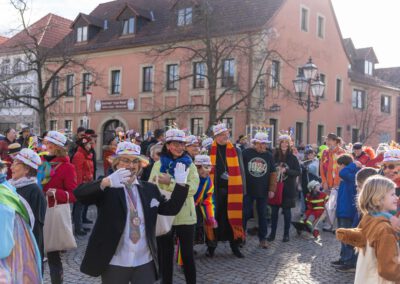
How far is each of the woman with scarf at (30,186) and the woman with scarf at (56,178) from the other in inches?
A: 32.9

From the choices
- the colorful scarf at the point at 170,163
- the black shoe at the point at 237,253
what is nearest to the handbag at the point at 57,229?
the colorful scarf at the point at 170,163

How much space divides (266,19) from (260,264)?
19644mm

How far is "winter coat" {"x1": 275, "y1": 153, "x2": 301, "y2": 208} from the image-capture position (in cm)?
865

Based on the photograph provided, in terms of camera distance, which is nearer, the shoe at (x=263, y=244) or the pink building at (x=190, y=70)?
the shoe at (x=263, y=244)

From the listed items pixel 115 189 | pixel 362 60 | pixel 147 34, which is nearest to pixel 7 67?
pixel 147 34

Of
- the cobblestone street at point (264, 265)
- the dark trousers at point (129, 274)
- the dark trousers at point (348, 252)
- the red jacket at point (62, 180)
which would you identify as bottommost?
the cobblestone street at point (264, 265)

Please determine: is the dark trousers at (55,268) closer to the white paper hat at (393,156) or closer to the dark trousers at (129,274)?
the dark trousers at (129,274)

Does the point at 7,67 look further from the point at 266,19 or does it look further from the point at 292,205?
the point at 292,205

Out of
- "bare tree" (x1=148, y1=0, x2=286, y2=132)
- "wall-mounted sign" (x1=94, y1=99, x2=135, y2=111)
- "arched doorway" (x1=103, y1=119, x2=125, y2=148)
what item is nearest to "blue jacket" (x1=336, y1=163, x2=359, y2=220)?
"bare tree" (x1=148, y1=0, x2=286, y2=132)

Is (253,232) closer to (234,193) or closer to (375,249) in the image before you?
(234,193)

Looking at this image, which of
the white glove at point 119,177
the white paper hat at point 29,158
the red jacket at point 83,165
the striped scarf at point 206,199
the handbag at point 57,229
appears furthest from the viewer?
the red jacket at point 83,165

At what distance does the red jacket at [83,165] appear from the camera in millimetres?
8438

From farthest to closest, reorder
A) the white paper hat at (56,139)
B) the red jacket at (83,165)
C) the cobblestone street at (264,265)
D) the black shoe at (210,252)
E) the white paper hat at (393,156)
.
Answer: the red jacket at (83,165) < the black shoe at (210,252) < the cobblestone street at (264,265) < the white paper hat at (56,139) < the white paper hat at (393,156)

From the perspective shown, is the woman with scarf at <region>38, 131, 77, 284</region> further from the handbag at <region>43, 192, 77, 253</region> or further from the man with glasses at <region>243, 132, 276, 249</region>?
the man with glasses at <region>243, 132, 276, 249</region>
